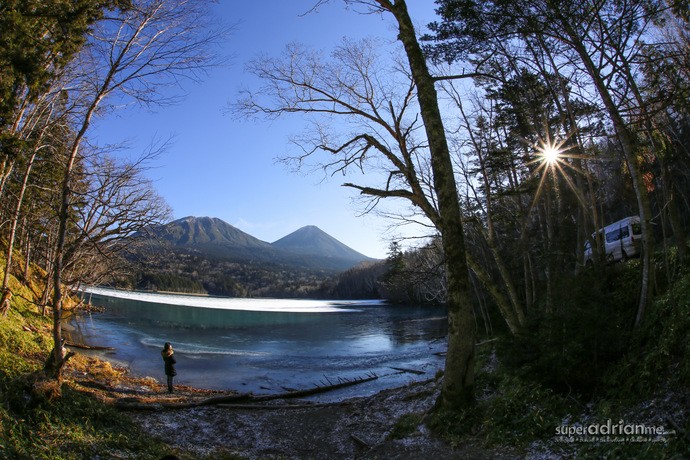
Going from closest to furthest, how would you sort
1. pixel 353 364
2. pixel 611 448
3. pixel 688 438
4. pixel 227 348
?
pixel 688 438
pixel 611 448
pixel 353 364
pixel 227 348

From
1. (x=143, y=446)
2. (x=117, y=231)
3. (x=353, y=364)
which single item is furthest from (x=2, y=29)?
(x=353, y=364)

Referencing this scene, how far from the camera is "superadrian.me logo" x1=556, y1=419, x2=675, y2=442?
468 centimetres

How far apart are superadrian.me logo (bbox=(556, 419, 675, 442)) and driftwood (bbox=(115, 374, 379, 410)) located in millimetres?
8997

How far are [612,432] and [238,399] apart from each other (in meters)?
10.7

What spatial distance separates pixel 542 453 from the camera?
17.6 feet

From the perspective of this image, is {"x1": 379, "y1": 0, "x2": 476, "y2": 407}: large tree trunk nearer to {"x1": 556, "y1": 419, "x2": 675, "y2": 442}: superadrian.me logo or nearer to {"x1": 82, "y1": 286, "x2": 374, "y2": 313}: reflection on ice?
{"x1": 556, "y1": 419, "x2": 675, "y2": 442}: superadrian.me logo

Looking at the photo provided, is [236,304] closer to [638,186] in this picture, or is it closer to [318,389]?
[318,389]

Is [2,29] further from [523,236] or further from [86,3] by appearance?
[523,236]

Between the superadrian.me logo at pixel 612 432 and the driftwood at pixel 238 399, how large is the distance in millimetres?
8997

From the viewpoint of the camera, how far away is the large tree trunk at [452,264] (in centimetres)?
707

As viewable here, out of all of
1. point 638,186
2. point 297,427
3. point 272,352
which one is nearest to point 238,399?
point 297,427

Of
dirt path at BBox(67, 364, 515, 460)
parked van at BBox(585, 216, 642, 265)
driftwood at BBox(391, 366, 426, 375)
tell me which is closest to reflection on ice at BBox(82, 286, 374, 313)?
driftwood at BBox(391, 366, 426, 375)

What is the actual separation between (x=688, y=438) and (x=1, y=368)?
10571 millimetres

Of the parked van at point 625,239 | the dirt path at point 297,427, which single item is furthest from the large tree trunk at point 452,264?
the parked van at point 625,239
